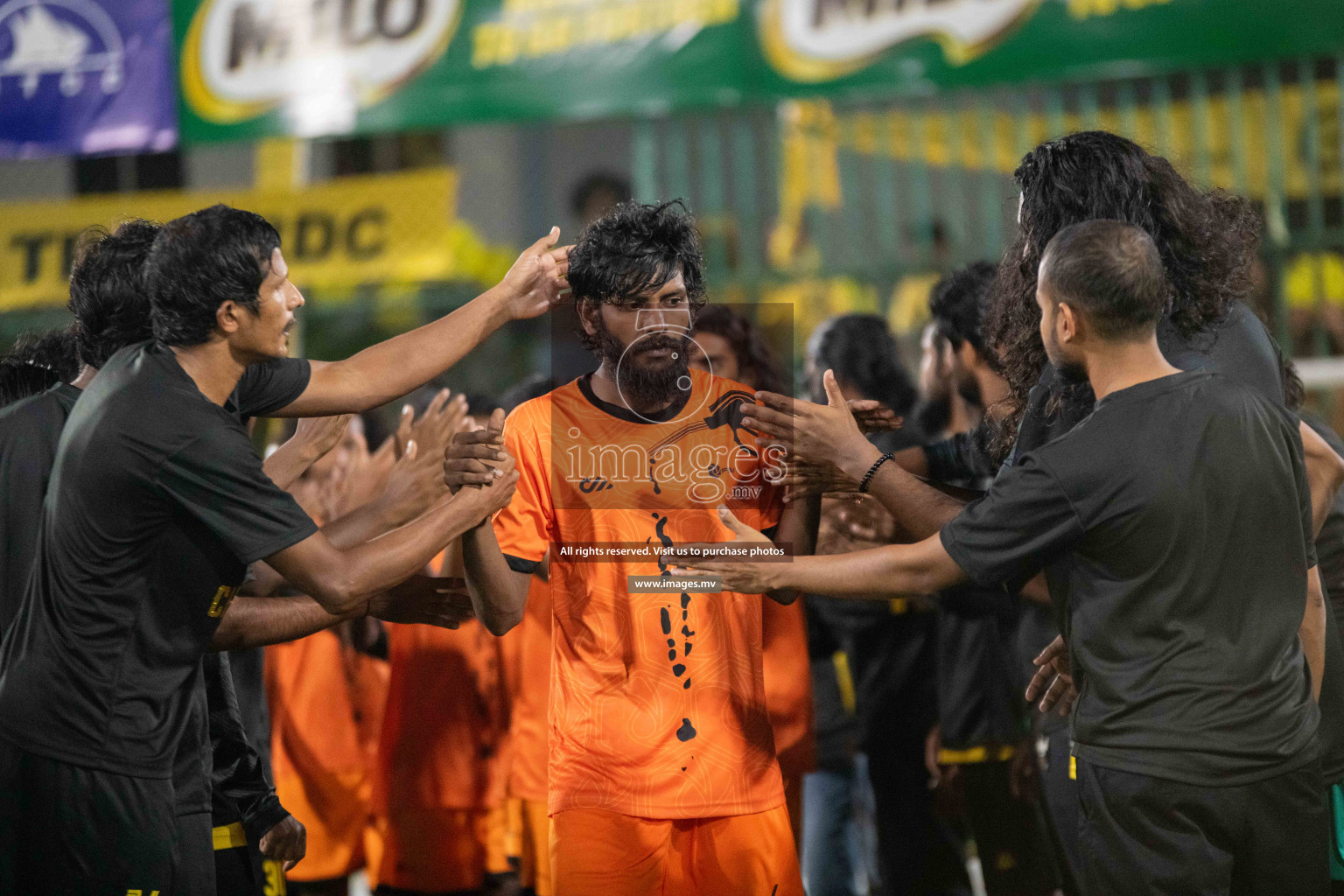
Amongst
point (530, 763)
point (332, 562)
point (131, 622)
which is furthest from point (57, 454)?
point (530, 763)

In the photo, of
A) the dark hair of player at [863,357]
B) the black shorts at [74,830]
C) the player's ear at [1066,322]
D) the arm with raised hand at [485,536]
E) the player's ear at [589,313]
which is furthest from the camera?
the dark hair of player at [863,357]

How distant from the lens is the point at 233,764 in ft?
10.9

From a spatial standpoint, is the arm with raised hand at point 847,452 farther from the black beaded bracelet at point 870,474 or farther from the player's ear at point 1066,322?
the player's ear at point 1066,322

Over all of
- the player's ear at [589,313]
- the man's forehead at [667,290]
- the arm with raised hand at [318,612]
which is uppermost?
the man's forehead at [667,290]

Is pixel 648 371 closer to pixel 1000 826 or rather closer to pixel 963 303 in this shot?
pixel 963 303

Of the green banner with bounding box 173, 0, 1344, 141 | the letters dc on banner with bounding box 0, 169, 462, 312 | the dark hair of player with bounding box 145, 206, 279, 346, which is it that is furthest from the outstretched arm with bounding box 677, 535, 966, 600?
the letters dc on banner with bounding box 0, 169, 462, 312

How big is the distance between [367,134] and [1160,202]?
6.23 metres

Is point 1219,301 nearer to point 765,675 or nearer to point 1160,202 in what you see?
point 1160,202

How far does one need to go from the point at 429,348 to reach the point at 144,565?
0.83 m

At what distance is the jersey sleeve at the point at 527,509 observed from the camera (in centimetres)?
306

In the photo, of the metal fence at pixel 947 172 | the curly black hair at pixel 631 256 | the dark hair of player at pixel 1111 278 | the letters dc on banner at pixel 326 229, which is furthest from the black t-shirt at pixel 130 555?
the letters dc on banner at pixel 326 229

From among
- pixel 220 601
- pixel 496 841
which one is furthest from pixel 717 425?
pixel 496 841

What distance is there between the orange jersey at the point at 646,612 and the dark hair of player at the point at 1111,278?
0.79 metres

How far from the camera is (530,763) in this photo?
4336 millimetres
